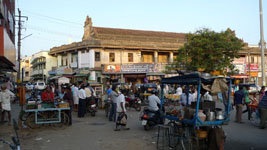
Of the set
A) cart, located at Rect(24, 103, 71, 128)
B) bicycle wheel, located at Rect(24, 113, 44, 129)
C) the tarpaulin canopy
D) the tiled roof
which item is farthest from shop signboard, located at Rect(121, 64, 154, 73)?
the tarpaulin canopy

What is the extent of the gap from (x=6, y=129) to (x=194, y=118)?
839 cm

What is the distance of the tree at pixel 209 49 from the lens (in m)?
25.7

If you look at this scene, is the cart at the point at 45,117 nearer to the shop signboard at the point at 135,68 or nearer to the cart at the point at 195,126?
the cart at the point at 195,126

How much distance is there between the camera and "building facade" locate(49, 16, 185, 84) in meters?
33.3

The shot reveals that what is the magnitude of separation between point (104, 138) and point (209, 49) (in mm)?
19743

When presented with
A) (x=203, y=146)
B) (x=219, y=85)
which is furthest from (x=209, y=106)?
(x=203, y=146)

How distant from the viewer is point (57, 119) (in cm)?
1098

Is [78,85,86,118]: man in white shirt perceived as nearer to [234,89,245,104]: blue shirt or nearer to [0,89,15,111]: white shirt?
[0,89,15,111]: white shirt

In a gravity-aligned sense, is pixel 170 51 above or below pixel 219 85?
above

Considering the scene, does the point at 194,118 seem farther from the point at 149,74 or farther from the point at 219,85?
the point at 149,74

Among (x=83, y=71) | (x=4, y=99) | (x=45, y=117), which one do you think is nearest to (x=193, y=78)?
(x=45, y=117)

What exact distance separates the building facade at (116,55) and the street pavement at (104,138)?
2082 cm

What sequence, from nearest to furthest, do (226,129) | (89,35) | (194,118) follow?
1. (194,118)
2. (226,129)
3. (89,35)

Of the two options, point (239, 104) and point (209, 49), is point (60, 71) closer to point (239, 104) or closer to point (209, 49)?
point (209, 49)
